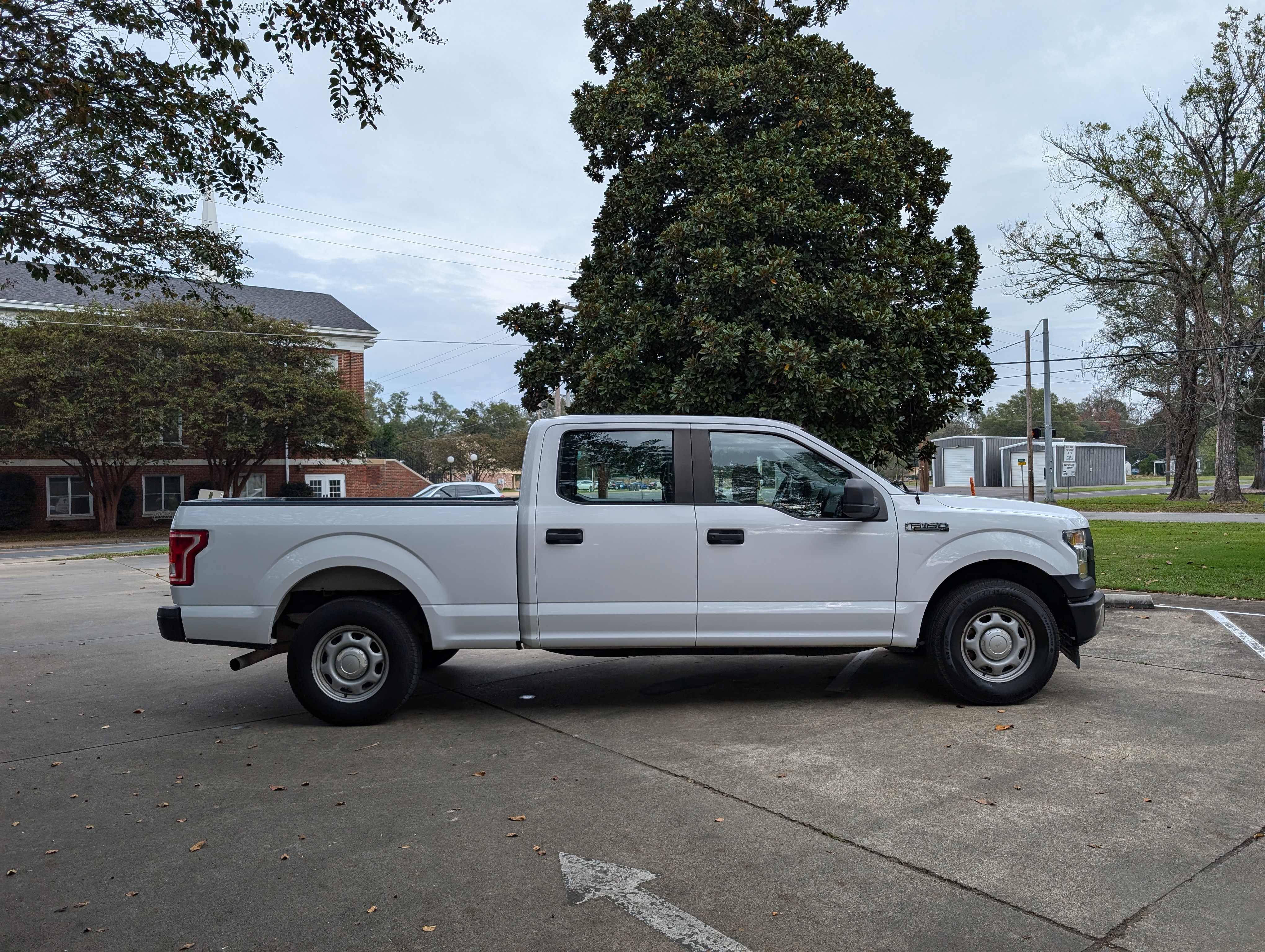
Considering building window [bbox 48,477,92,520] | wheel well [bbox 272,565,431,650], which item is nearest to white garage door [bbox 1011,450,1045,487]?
building window [bbox 48,477,92,520]

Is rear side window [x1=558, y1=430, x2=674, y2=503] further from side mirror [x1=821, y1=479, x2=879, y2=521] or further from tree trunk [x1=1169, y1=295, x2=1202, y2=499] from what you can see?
tree trunk [x1=1169, y1=295, x2=1202, y2=499]

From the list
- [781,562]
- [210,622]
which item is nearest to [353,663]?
[210,622]

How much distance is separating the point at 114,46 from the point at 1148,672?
9.80 meters

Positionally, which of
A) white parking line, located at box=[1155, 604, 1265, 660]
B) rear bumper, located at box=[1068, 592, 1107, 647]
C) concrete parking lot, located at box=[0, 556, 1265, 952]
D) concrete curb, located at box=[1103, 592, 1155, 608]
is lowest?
concrete parking lot, located at box=[0, 556, 1265, 952]

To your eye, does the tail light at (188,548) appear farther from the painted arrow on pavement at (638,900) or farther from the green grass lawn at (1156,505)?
the green grass lawn at (1156,505)

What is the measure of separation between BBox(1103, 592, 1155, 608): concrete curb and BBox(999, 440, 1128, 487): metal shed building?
47989 mm

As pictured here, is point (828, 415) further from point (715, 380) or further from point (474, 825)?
point (474, 825)

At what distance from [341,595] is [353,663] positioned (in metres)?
0.50

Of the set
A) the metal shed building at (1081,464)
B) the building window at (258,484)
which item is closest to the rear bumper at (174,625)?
the building window at (258,484)

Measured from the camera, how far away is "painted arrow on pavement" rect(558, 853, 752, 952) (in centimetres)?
306

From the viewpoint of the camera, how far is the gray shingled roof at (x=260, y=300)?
37.2 meters

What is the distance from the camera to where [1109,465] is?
73.3 metres

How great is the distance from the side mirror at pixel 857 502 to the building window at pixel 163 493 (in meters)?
39.3

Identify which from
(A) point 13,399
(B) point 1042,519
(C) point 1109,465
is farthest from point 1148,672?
(C) point 1109,465
